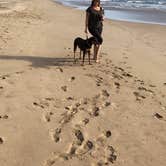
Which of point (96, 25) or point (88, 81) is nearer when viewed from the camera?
point (88, 81)

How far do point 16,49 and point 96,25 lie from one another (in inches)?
94.2

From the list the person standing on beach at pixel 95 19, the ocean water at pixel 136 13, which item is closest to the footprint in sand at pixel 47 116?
the person standing on beach at pixel 95 19

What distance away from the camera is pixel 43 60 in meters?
9.70

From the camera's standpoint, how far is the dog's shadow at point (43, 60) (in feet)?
30.2

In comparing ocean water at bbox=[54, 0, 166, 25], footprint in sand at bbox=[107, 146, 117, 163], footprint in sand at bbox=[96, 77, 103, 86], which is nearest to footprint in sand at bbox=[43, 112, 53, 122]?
footprint in sand at bbox=[107, 146, 117, 163]

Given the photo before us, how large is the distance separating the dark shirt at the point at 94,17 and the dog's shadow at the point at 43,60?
1003 mm

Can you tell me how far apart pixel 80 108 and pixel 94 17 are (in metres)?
3.63

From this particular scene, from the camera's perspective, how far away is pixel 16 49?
1074 cm

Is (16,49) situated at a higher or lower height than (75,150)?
lower

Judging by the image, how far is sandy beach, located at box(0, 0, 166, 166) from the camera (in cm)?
511

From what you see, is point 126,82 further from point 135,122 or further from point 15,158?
point 15,158

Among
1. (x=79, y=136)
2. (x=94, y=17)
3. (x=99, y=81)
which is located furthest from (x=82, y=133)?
(x=94, y=17)

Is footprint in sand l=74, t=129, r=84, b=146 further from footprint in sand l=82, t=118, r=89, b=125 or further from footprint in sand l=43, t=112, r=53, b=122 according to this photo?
footprint in sand l=43, t=112, r=53, b=122

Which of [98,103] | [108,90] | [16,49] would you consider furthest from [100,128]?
[16,49]
